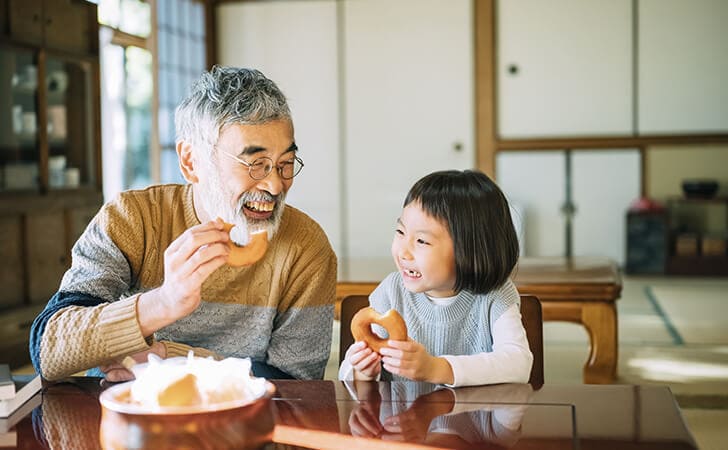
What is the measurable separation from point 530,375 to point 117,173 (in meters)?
4.84

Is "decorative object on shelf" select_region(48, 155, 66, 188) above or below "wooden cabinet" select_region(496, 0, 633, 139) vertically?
below

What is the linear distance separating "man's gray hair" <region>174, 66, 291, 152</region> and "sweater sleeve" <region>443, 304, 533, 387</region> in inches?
22.8

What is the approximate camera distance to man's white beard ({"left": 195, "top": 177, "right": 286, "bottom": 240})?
1790 mm

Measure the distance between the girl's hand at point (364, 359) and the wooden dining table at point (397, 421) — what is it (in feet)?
0.21

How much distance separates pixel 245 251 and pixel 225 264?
0.19 m

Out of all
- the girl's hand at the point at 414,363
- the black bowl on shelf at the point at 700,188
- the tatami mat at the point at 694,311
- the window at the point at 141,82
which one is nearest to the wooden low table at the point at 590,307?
the tatami mat at the point at 694,311

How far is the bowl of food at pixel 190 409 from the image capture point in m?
1.12

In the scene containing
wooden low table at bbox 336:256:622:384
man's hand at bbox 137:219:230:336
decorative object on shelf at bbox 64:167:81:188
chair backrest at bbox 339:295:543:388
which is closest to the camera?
man's hand at bbox 137:219:230:336

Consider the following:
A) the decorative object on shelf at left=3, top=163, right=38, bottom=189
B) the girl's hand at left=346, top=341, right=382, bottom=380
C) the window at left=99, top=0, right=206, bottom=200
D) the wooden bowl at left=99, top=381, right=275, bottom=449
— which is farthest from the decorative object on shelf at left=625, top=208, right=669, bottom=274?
the wooden bowl at left=99, top=381, right=275, bottom=449

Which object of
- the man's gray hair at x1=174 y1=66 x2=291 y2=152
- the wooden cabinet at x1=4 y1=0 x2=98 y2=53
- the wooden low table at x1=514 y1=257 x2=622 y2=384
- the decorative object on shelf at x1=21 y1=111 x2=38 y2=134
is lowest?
the wooden low table at x1=514 y1=257 x2=622 y2=384

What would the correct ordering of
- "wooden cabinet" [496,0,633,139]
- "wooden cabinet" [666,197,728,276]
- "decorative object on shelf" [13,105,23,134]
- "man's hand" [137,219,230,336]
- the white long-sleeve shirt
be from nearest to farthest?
"man's hand" [137,219,230,336], the white long-sleeve shirt, "decorative object on shelf" [13,105,23,134], "wooden cabinet" [666,197,728,276], "wooden cabinet" [496,0,633,139]

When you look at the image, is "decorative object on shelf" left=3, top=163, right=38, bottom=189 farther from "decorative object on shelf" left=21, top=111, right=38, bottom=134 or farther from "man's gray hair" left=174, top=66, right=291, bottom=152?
"man's gray hair" left=174, top=66, right=291, bottom=152

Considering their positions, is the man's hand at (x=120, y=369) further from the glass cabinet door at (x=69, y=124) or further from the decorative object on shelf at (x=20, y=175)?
the glass cabinet door at (x=69, y=124)

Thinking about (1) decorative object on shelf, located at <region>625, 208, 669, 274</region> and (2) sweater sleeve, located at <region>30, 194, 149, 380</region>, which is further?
(1) decorative object on shelf, located at <region>625, 208, 669, 274</region>
